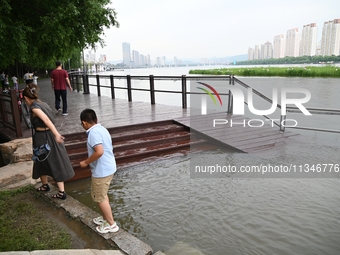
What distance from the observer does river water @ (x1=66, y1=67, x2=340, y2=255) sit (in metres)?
3.32

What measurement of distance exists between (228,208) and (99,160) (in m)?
1.96

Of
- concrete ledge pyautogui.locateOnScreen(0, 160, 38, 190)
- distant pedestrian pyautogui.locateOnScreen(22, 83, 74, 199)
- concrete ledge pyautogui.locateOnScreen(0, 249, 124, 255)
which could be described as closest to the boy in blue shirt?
concrete ledge pyautogui.locateOnScreen(0, 249, 124, 255)

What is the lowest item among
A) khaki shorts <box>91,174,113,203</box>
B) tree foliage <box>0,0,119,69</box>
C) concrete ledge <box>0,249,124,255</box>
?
concrete ledge <box>0,249,124,255</box>

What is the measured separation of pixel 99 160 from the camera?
324cm

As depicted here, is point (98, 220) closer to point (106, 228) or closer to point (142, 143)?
point (106, 228)

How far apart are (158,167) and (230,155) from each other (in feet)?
5.36

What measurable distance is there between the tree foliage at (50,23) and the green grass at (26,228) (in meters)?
6.18

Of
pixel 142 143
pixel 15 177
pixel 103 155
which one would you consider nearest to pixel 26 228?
pixel 103 155

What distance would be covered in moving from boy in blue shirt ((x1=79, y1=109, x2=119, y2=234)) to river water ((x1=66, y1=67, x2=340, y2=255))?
1.51 feet

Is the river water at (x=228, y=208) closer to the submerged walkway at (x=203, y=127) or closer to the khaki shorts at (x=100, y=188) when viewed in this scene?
the khaki shorts at (x=100, y=188)

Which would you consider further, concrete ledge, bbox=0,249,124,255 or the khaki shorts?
the khaki shorts

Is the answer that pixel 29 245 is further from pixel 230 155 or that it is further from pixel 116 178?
pixel 230 155

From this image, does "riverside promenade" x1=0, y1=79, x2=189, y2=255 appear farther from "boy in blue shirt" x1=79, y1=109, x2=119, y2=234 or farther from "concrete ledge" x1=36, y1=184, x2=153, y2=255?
"boy in blue shirt" x1=79, y1=109, x2=119, y2=234

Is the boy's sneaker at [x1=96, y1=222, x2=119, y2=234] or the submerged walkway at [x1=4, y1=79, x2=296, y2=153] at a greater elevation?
the submerged walkway at [x1=4, y1=79, x2=296, y2=153]
